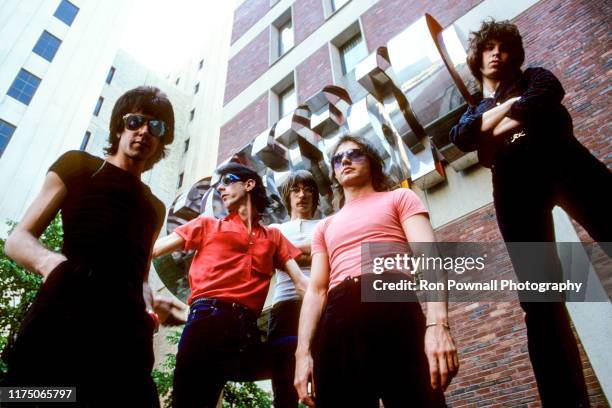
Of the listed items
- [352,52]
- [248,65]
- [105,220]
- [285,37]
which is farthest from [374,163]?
[285,37]

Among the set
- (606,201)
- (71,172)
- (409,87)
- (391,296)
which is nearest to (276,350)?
(391,296)

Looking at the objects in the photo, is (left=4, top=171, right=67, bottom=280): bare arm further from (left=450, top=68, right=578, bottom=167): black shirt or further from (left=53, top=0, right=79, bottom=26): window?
(left=53, top=0, right=79, bottom=26): window

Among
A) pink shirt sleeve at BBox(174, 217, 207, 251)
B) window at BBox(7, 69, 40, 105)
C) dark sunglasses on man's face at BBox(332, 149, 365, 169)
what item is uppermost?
window at BBox(7, 69, 40, 105)

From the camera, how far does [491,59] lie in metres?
2.70

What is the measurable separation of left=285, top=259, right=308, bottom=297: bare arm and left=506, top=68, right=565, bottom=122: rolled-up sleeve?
5.73 feet

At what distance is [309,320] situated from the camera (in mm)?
2141

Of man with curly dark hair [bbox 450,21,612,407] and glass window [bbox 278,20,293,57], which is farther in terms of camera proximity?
glass window [bbox 278,20,293,57]

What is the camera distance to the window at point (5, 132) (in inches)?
781

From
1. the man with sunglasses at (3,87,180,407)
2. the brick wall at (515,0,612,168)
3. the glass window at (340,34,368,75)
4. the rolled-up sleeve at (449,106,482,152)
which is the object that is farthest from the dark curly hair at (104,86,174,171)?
the glass window at (340,34,368,75)

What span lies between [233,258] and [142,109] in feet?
3.73

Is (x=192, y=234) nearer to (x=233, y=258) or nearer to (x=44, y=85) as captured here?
(x=233, y=258)

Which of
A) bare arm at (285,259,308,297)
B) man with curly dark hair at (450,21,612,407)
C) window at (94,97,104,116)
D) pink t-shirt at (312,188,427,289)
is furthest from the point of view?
window at (94,97,104,116)

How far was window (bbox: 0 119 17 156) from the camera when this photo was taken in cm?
1983

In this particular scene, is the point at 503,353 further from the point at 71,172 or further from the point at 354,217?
the point at 71,172
